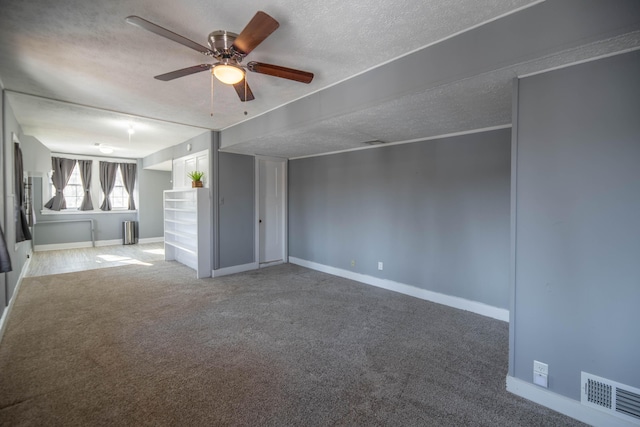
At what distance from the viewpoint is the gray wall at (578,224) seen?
1.64m

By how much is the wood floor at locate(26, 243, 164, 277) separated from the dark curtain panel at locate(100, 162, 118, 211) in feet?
4.02

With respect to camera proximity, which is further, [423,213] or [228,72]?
[423,213]

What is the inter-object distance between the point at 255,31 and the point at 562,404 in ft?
10.1

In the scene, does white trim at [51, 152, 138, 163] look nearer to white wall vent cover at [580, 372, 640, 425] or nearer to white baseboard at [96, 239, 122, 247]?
white baseboard at [96, 239, 122, 247]

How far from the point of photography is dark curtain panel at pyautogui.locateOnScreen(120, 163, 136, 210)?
8.41 metres

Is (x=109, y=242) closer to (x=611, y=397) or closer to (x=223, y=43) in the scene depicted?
(x=223, y=43)

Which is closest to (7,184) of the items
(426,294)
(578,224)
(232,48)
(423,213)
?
(232,48)

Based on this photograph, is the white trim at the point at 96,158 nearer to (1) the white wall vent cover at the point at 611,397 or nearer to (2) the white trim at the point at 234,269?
(2) the white trim at the point at 234,269

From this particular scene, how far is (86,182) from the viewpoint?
7875mm

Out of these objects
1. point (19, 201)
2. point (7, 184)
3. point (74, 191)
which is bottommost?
point (19, 201)

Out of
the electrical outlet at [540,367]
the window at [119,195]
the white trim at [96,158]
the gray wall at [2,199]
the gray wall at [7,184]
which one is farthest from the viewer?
the window at [119,195]

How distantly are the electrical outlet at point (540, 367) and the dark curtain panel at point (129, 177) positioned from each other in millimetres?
9797

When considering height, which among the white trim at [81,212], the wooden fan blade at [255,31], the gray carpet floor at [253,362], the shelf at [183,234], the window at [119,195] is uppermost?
the wooden fan blade at [255,31]

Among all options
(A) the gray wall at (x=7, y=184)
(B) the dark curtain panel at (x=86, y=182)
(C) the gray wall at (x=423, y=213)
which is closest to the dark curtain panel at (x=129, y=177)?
A: (B) the dark curtain panel at (x=86, y=182)
